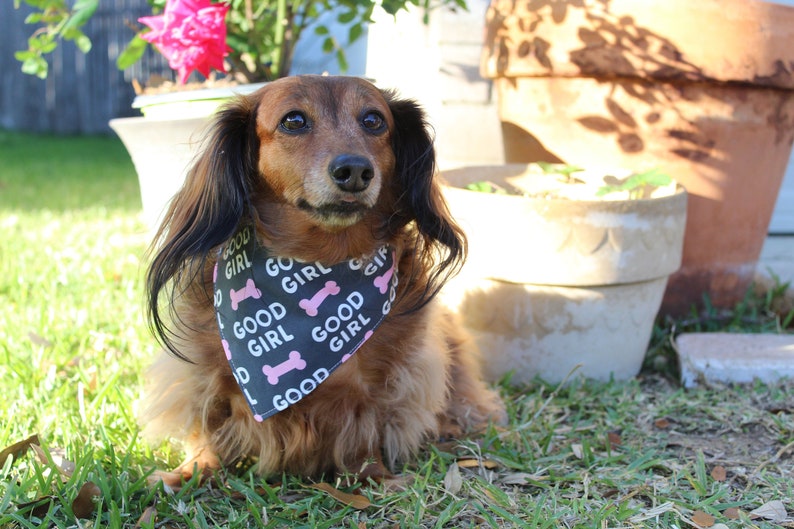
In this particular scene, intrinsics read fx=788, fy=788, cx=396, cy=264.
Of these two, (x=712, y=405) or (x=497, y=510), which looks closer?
(x=497, y=510)

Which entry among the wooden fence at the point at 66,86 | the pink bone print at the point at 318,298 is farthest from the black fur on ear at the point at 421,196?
the wooden fence at the point at 66,86

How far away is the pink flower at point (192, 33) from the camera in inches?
111

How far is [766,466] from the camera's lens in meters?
2.21

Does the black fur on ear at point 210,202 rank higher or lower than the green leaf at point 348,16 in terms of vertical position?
lower

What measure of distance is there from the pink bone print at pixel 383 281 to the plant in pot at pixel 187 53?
39.0 inches

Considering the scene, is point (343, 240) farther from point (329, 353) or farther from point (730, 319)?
point (730, 319)

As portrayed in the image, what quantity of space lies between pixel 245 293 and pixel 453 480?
73 centimetres

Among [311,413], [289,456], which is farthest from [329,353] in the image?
[289,456]

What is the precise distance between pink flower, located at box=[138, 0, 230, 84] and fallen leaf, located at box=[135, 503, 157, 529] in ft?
5.50

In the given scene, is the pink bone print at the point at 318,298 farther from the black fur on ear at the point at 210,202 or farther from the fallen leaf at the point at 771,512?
the fallen leaf at the point at 771,512

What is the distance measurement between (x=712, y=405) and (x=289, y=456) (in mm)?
1449

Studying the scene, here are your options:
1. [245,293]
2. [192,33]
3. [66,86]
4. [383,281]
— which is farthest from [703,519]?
[66,86]

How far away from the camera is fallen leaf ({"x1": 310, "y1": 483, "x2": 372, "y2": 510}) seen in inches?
76.2

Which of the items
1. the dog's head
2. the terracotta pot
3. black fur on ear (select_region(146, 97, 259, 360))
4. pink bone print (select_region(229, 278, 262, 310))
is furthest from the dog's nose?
the terracotta pot
